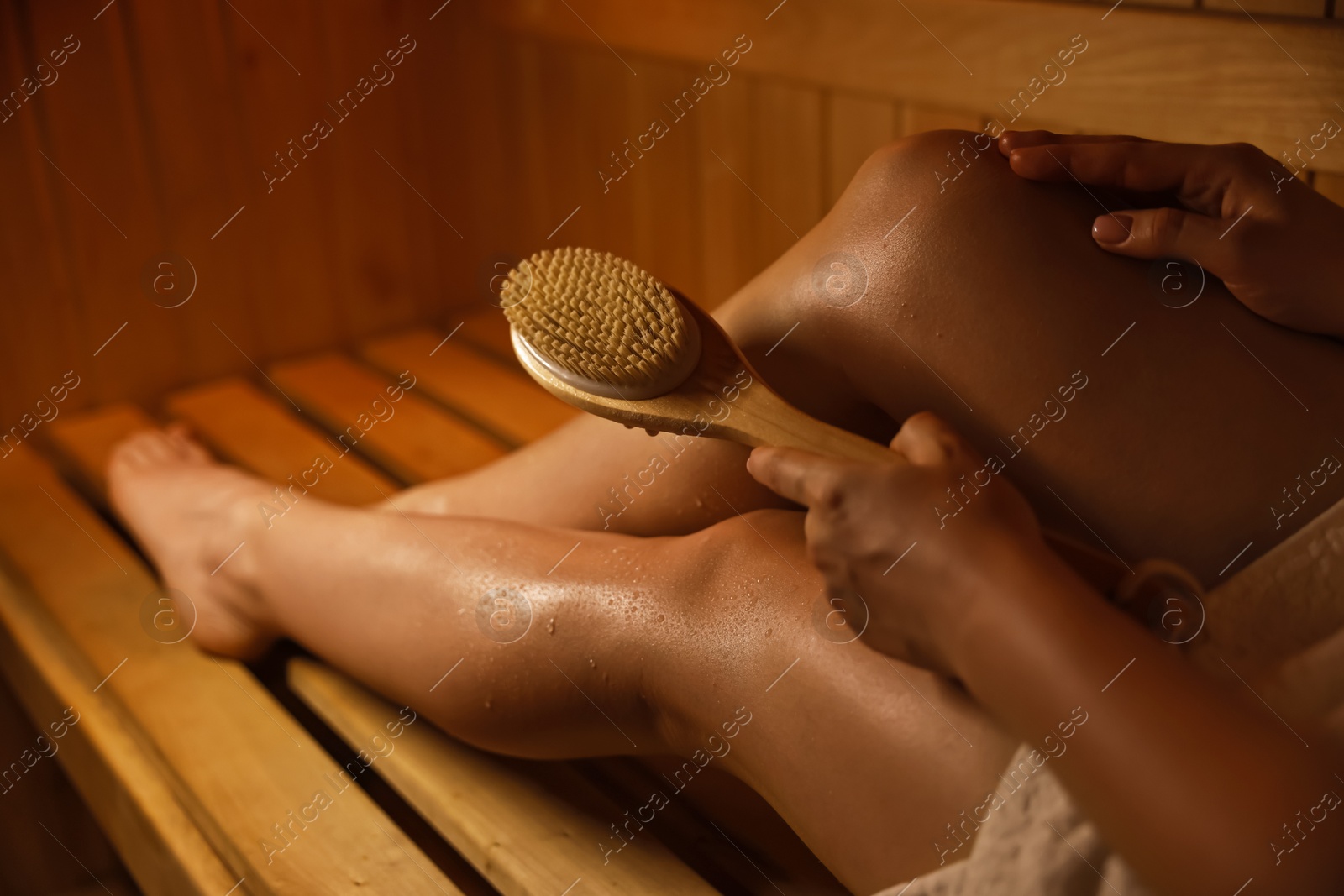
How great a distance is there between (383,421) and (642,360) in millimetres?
764

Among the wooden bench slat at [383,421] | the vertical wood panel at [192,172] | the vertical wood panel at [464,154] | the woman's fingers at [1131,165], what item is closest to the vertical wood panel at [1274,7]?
the woman's fingers at [1131,165]

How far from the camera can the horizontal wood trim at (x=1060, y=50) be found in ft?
2.92

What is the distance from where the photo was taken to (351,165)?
151cm

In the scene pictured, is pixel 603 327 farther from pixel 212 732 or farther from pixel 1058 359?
pixel 212 732

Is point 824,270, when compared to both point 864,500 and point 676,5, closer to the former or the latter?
point 864,500

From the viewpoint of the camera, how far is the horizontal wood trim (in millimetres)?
891

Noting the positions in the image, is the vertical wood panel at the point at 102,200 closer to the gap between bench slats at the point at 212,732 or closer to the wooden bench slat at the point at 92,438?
the wooden bench slat at the point at 92,438

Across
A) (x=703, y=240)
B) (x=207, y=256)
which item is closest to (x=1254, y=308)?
(x=703, y=240)

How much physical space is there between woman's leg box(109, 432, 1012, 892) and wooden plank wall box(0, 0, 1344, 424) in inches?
24.3

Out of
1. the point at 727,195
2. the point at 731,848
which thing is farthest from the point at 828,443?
the point at 727,195

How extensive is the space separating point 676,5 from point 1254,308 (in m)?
0.86

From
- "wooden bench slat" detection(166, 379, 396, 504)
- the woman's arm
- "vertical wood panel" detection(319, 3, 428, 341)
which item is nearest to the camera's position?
the woman's arm

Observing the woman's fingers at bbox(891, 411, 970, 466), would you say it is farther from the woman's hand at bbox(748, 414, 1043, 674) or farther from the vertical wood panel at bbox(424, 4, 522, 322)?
the vertical wood panel at bbox(424, 4, 522, 322)

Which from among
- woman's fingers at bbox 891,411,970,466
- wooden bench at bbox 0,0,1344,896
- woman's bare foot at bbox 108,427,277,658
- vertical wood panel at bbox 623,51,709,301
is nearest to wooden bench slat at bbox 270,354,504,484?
wooden bench at bbox 0,0,1344,896
